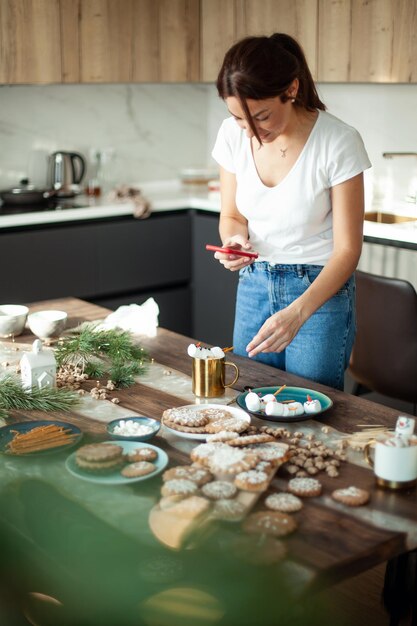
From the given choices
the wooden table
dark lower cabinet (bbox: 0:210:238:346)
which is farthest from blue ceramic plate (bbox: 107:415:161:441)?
dark lower cabinet (bbox: 0:210:238:346)

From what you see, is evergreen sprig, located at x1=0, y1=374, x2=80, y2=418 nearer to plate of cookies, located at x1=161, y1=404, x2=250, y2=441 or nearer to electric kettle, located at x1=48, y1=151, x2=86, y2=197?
plate of cookies, located at x1=161, y1=404, x2=250, y2=441

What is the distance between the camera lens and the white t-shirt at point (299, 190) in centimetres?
216

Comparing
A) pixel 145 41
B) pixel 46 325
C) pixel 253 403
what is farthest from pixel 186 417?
pixel 145 41

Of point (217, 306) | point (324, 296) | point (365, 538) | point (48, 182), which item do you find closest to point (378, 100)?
point (217, 306)

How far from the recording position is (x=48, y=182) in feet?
14.6

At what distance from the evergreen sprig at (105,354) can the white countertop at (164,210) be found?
4.80ft

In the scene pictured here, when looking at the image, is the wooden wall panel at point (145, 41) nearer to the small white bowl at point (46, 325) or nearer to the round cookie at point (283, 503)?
the small white bowl at point (46, 325)

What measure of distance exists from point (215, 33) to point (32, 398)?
9.44 ft

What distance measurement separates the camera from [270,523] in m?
1.37

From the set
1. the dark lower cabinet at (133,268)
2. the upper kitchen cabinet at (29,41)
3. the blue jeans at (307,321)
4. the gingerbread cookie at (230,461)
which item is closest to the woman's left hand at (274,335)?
the blue jeans at (307,321)

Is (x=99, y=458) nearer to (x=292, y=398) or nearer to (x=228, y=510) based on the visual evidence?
(x=228, y=510)

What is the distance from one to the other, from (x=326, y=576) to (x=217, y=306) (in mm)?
3063

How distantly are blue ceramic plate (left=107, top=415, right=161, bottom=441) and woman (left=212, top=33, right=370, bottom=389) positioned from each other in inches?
12.2

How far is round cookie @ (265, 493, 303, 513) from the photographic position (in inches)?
56.0
